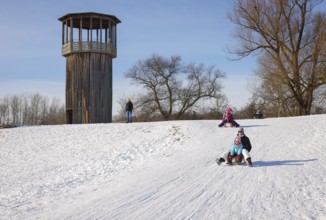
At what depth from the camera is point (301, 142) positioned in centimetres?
1486

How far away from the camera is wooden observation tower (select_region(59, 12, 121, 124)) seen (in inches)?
1158

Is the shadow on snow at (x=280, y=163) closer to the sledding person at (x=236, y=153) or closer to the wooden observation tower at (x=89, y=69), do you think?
the sledding person at (x=236, y=153)

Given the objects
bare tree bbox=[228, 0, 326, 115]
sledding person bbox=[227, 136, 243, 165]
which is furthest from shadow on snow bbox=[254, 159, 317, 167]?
bare tree bbox=[228, 0, 326, 115]

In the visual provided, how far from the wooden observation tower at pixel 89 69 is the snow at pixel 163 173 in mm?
7514

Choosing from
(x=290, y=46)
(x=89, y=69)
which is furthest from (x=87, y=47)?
(x=290, y=46)

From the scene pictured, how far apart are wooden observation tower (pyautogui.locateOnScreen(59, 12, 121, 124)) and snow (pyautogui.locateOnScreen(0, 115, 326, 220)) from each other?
7.51m

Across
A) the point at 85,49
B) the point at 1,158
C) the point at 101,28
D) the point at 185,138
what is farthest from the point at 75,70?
the point at 185,138

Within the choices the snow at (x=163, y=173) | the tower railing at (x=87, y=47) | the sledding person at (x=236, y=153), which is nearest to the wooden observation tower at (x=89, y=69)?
the tower railing at (x=87, y=47)

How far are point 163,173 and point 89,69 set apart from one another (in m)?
20.1

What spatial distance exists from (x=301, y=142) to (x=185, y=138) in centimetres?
525

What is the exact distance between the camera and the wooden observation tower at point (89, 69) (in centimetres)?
2942

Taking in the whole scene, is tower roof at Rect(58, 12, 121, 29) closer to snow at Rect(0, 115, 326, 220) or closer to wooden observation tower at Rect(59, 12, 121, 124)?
wooden observation tower at Rect(59, 12, 121, 124)

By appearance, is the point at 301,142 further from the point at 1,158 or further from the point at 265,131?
the point at 1,158

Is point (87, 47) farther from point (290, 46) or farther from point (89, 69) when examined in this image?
point (290, 46)
